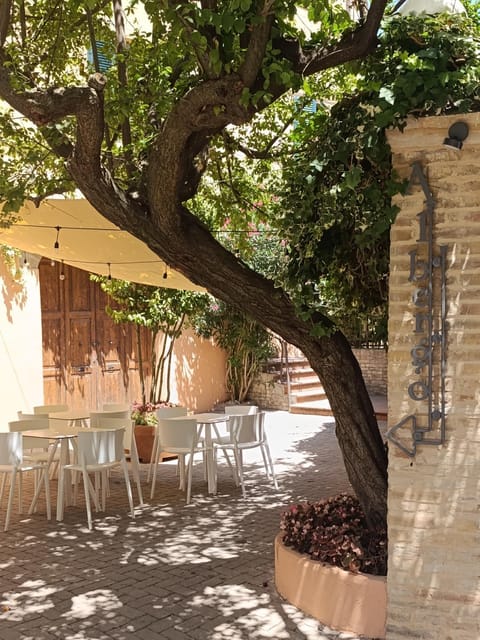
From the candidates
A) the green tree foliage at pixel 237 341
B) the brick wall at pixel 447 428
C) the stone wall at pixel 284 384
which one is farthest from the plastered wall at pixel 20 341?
the brick wall at pixel 447 428

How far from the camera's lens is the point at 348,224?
455 centimetres

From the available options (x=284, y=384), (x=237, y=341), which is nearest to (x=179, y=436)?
(x=237, y=341)

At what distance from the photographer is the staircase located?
45.2 ft

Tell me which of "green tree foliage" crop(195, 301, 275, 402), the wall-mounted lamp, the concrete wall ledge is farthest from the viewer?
"green tree foliage" crop(195, 301, 275, 402)

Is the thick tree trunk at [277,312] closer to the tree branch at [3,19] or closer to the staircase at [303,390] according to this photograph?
the tree branch at [3,19]

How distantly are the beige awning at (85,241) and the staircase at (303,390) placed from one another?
576cm

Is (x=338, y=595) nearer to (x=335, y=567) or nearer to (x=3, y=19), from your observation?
(x=335, y=567)

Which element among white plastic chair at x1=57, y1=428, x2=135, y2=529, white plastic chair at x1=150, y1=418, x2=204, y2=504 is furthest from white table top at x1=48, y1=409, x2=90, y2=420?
white plastic chair at x1=57, y1=428, x2=135, y2=529

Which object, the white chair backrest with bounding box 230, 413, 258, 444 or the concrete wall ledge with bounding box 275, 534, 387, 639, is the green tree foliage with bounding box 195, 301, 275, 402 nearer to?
the white chair backrest with bounding box 230, 413, 258, 444

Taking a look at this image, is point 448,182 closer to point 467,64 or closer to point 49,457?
point 467,64

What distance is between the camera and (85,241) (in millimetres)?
7625

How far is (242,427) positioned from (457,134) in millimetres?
4565

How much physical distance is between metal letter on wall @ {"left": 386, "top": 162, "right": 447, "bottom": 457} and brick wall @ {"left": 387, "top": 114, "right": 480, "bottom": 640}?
24 millimetres

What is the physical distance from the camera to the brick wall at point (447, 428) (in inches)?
151
